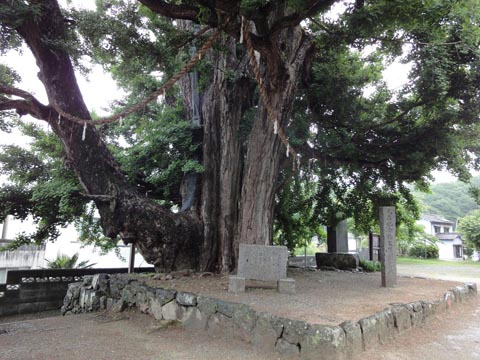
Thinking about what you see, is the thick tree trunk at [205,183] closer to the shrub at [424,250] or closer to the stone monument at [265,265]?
the stone monument at [265,265]

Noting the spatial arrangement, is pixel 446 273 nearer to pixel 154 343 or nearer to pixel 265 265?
pixel 265 265

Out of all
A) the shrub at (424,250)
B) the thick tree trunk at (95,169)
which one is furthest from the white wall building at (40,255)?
the shrub at (424,250)

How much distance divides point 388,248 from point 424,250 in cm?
2146

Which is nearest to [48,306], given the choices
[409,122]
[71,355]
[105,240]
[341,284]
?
[105,240]

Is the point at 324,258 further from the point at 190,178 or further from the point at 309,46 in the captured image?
the point at 309,46

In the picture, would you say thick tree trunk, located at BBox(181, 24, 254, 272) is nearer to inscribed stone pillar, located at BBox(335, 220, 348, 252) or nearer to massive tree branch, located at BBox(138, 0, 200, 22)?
massive tree branch, located at BBox(138, 0, 200, 22)

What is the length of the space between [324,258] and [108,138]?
8.46 meters

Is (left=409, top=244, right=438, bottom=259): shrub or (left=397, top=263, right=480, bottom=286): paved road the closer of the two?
(left=397, top=263, right=480, bottom=286): paved road

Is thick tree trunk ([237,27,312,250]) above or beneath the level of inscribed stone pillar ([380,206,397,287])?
above

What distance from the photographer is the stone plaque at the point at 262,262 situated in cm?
543

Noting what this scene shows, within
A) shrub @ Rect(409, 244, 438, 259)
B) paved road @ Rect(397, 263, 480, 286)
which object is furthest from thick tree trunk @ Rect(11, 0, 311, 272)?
shrub @ Rect(409, 244, 438, 259)

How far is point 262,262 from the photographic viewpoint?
18.0 feet

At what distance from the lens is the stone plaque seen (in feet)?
17.8

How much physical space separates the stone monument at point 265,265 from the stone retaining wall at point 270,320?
0.97 m
